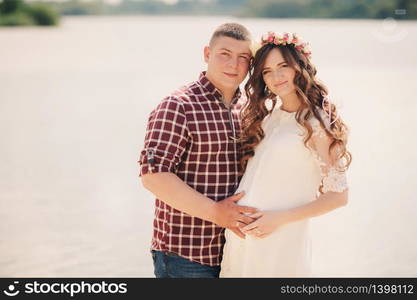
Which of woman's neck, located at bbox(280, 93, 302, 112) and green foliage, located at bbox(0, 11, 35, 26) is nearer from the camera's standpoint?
woman's neck, located at bbox(280, 93, 302, 112)

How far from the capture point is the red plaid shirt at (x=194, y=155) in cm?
266

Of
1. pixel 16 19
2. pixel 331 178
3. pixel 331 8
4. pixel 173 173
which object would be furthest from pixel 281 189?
pixel 331 8

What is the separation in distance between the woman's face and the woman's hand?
1.83 feet

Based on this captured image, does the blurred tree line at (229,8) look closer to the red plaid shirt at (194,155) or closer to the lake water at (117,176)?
the lake water at (117,176)

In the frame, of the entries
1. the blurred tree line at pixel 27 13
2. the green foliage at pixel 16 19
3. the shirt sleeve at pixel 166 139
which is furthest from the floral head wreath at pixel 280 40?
the blurred tree line at pixel 27 13

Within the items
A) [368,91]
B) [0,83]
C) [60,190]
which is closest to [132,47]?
[0,83]

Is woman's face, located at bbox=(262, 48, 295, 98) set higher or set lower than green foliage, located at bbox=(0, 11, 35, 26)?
lower

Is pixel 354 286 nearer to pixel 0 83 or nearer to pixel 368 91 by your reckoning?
pixel 368 91

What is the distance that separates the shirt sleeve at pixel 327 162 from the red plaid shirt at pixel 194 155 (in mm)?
358

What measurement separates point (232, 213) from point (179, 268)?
36 cm

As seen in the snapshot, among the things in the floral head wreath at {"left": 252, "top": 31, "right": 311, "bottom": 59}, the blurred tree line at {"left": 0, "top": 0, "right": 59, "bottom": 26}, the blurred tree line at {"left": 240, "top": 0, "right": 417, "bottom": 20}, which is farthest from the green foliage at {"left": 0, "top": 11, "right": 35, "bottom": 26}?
the floral head wreath at {"left": 252, "top": 31, "right": 311, "bottom": 59}

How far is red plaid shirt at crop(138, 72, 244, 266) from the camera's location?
2.66m

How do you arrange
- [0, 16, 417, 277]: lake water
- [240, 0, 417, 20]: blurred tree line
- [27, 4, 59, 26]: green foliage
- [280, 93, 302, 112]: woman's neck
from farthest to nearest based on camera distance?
[240, 0, 417, 20]: blurred tree line, [27, 4, 59, 26]: green foliage, [0, 16, 417, 277]: lake water, [280, 93, 302, 112]: woman's neck

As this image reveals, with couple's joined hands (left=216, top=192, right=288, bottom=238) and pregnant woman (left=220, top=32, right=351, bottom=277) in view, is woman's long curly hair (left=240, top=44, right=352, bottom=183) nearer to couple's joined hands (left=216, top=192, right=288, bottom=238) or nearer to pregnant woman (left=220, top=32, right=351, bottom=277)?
pregnant woman (left=220, top=32, right=351, bottom=277)
